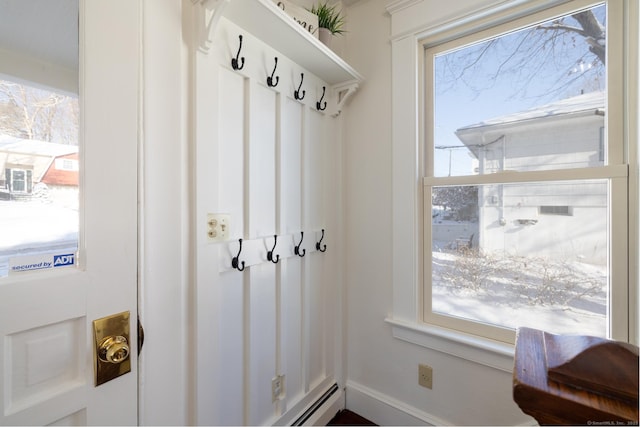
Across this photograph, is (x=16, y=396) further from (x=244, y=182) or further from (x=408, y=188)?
(x=408, y=188)

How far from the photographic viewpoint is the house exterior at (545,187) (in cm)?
106

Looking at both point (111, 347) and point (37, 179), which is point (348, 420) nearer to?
point (111, 347)

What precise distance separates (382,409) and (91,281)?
5.01 feet

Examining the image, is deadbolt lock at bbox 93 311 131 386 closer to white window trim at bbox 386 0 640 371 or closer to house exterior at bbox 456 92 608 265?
white window trim at bbox 386 0 640 371

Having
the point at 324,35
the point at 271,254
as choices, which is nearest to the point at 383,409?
the point at 271,254

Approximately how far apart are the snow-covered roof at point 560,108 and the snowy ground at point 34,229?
158 cm

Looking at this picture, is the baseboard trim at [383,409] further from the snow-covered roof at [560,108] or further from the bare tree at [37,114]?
the bare tree at [37,114]

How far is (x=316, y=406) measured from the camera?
1470 mm

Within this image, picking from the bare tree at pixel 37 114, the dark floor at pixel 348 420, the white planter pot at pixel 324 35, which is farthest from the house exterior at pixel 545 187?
the bare tree at pixel 37 114

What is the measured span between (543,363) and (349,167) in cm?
136

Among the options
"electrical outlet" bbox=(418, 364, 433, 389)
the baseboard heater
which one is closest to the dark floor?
the baseboard heater

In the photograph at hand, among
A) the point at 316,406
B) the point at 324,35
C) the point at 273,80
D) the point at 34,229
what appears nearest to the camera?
the point at 34,229

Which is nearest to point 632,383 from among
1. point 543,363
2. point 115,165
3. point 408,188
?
point 543,363

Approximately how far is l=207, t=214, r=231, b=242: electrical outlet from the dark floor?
1.27m
